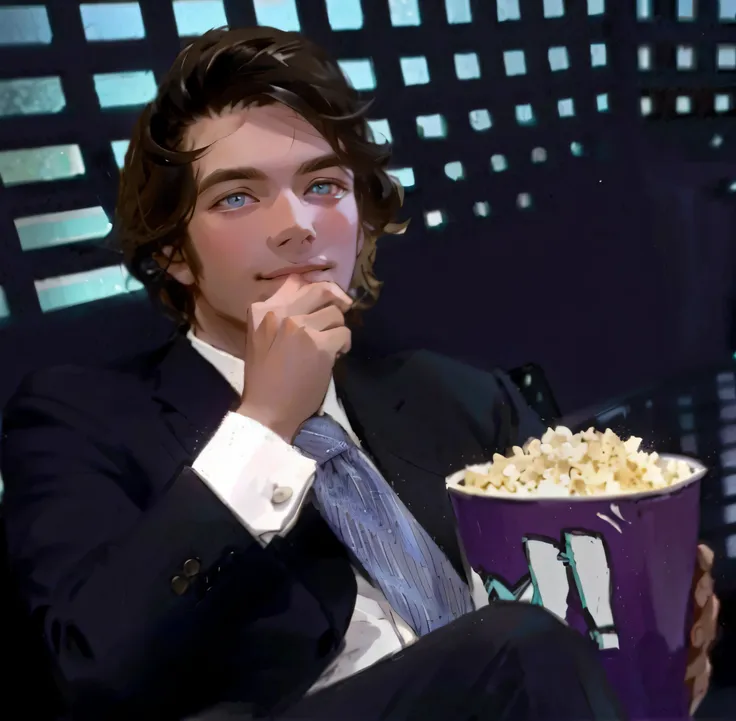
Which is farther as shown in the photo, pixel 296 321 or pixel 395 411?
pixel 395 411

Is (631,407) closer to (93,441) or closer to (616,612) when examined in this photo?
(616,612)

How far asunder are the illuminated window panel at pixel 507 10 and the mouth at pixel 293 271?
39 cm

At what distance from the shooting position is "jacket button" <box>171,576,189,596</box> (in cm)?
70

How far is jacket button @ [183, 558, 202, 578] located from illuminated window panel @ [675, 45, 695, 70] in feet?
2.67

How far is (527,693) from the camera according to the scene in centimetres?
70

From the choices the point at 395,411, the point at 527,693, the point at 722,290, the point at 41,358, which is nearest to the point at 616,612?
the point at 527,693

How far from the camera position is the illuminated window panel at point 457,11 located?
1.01 meters

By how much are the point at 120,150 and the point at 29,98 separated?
0.36 ft

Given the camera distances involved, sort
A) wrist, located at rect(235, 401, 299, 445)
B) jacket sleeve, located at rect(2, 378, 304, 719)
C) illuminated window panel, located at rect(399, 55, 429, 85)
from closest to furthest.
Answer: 1. jacket sleeve, located at rect(2, 378, 304, 719)
2. wrist, located at rect(235, 401, 299, 445)
3. illuminated window panel, located at rect(399, 55, 429, 85)

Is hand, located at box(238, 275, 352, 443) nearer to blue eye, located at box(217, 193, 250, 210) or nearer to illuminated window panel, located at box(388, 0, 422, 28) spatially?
blue eye, located at box(217, 193, 250, 210)

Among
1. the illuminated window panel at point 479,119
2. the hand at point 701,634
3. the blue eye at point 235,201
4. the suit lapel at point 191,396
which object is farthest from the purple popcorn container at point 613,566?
the illuminated window panel at point 479,119

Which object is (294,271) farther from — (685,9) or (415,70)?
(685,9)

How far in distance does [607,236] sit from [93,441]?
25.4 inches

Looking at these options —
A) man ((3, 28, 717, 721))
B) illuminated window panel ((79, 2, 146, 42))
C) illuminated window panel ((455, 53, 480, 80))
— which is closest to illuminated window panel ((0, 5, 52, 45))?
illuminated window panel ((79, 2, 146, 42))
